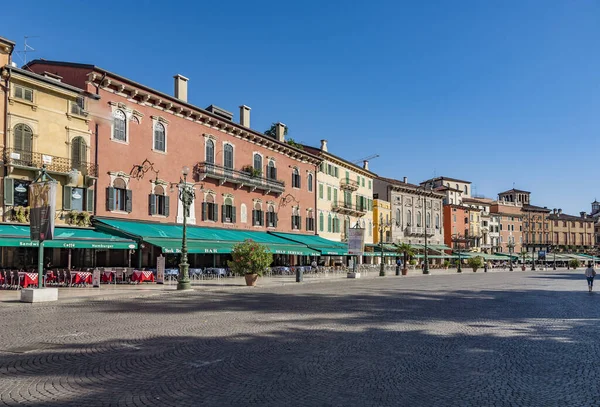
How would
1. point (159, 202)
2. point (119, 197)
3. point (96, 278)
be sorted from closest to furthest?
point (96, 278)
point (119, 197)
point (159, 202)

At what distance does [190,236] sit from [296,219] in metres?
17.2

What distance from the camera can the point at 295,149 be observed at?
A: 151 feet

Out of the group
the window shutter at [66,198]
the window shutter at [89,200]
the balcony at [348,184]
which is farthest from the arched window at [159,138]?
the balcony at [348,184]

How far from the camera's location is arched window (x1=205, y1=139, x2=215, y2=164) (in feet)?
118

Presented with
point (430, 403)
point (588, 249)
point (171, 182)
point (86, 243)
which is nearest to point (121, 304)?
point (86, 243)

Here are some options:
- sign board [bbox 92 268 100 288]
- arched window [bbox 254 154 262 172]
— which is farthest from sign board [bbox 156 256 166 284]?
arched window [bbox 254 154 262 172]

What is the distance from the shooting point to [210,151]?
3638 centimetres

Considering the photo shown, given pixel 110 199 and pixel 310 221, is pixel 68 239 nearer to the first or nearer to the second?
pixel 110 199

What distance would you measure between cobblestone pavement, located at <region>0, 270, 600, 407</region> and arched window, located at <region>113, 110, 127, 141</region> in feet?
50.7

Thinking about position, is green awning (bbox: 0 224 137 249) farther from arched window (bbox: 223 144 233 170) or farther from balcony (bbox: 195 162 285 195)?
arched window (bbox: 223 144 233 170)

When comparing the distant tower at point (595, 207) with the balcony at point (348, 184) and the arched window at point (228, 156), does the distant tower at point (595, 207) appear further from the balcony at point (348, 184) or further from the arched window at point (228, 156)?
the arched window at point (228, 156)

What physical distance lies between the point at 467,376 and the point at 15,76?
24.8m

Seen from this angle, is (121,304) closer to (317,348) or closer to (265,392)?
(317,348)

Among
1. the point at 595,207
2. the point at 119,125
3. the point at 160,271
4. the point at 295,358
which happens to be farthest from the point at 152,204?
the point at 595,207
